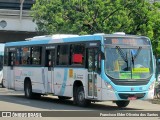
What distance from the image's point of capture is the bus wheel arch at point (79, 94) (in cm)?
2103

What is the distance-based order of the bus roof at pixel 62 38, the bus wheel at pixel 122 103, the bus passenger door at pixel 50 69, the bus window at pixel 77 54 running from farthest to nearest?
the bus passenger door at pixel 50 69
the bus wheel at pixel 122 103
the bus window at pixel 77 54
the bus roof at pixel 62 38

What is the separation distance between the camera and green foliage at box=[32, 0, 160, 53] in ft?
117

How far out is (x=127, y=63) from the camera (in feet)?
66.1

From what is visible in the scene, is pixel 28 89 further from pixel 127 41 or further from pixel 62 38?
pixel 127 41

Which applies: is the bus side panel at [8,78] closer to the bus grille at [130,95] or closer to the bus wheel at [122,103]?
the bus wheel at [122,103]

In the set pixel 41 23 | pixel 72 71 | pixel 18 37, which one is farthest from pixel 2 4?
pixel 72 71

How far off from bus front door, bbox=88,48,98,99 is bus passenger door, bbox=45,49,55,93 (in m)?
3.34

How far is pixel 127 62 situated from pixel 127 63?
0.12ft

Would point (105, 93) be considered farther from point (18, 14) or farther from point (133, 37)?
point (18, 14)

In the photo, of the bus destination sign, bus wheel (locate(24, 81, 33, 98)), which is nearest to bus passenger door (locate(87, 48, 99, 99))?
the bus destination sign

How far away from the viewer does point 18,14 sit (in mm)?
57594

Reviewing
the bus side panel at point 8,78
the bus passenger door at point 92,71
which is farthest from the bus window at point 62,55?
the bus side panel at point 8,78

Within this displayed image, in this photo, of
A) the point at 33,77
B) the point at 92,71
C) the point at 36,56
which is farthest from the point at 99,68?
the point at 33,77

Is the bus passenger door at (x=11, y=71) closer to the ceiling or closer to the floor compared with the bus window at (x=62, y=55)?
closer to the floor
